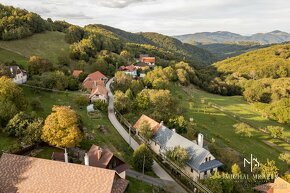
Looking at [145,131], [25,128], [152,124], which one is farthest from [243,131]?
[25,128]

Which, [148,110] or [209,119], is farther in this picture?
[209,119]

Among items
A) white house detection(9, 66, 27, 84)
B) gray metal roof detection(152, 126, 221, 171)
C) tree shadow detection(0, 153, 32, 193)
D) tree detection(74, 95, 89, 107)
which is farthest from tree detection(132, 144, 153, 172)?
white house detection(9, 66, 27, 84)

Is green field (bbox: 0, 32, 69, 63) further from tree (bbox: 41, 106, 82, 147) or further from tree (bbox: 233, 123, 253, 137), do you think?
tree (bbox: 41, 106, 82, 147)

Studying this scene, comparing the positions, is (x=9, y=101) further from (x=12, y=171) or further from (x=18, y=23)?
(x=18, y=23)

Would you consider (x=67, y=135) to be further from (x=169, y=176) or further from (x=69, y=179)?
(x=169, y=176)

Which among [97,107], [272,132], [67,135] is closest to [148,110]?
[97,107]

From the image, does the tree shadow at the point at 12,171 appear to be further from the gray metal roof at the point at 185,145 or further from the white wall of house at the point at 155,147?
the white wall of house at the point at 155,147

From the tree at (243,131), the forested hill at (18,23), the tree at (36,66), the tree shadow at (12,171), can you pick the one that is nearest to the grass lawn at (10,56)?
the forested hill at (18,23)
